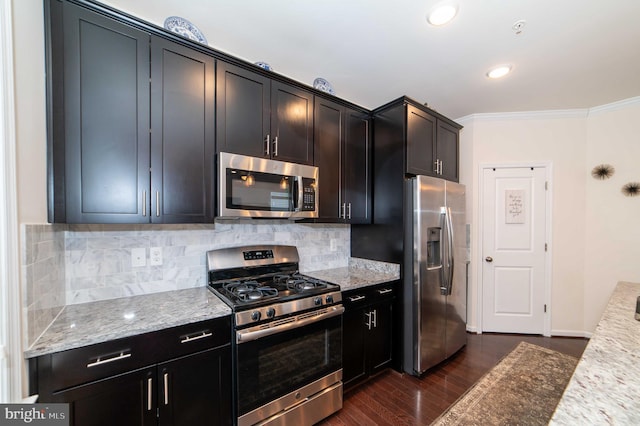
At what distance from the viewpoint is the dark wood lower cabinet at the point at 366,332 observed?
213 cm

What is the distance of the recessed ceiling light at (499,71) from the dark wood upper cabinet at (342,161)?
1157 millimetres

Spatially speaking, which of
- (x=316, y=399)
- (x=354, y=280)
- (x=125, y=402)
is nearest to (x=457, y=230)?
(x=354, y=280)

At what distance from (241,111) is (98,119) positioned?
2.69 feet

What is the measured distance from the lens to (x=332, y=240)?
2.86m

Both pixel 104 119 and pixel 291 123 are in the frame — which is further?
pixel 291 123

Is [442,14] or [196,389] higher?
[442,14]

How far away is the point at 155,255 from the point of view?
1.84 meters

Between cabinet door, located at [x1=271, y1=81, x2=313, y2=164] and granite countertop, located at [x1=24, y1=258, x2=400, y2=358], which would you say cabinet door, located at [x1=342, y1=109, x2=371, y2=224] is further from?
granite countertop, located at [x1=24, y1=258, x2=400, y2=358]

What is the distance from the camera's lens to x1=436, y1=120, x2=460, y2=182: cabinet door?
2.83 meters

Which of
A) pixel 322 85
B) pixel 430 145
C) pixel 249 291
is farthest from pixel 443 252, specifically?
pixel 322 85

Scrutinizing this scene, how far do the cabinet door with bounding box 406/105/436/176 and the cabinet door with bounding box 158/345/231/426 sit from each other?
2166 millimetres

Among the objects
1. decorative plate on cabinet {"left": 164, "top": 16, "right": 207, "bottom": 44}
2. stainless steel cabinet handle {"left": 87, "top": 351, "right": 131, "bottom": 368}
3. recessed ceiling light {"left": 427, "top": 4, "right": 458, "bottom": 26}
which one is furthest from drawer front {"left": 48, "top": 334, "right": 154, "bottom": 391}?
recessed ceiling light {"left": 427, "top": 4, "right": 458, "bottom": 26}

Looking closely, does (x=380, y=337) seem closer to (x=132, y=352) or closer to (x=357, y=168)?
(x=357, y=168)

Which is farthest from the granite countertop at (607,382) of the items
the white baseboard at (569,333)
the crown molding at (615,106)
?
the crown molding at (615,106)
